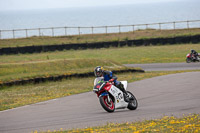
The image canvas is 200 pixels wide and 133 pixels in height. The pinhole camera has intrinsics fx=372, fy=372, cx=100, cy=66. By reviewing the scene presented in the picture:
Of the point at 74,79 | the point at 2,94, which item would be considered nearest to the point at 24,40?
the point at 74,79

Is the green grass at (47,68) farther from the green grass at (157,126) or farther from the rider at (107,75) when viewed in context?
the green grass at (157,126)

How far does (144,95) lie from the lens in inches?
590

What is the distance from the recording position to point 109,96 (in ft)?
37.4

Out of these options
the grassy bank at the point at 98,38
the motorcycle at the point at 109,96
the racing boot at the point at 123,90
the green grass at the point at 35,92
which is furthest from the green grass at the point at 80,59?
the motorcycle at the point at 109,96

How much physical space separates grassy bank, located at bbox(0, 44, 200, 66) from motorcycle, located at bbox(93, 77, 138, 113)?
916 inches

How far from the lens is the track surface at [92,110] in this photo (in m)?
9.92

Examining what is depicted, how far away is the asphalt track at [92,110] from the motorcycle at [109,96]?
22cm

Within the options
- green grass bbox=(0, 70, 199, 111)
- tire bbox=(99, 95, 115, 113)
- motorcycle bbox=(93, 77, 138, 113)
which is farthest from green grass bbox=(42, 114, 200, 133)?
green grass bbox=(0, 70, 199, 111)

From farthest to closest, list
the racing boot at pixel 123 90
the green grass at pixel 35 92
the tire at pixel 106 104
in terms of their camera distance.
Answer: the green grass at pixel 35 92 → the racing boot at pixel 123 90 → the tire at pixel 106 104

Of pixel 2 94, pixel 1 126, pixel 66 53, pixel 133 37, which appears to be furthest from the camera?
pixel 133 37

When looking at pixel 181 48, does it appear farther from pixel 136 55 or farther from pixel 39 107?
pixel 39 107

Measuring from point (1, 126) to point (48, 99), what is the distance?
5562 millimetres

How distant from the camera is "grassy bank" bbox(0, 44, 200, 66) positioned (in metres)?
36.0

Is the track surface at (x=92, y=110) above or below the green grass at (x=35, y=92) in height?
above
